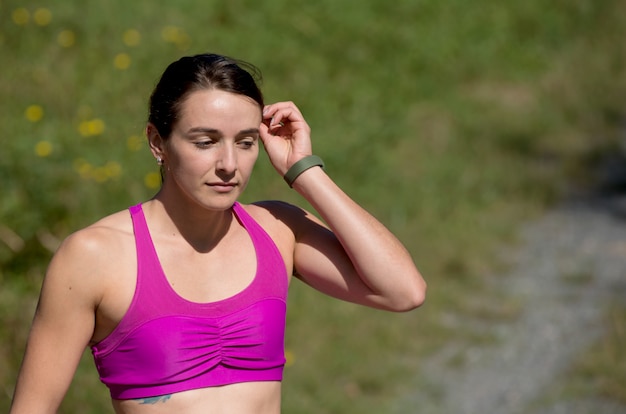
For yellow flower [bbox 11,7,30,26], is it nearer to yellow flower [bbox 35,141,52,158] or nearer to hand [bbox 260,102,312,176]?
yellow flower [bbox 35,141,52,158]

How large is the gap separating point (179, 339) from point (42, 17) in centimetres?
491

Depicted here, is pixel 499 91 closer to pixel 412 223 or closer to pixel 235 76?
pixel 412 223

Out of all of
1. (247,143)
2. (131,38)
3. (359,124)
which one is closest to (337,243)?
(247,143)

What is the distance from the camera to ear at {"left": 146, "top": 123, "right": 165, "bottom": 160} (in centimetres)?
246

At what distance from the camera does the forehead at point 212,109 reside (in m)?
2.35

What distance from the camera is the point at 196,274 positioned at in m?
2.45

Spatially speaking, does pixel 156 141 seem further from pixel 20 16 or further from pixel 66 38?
pixel 20 16

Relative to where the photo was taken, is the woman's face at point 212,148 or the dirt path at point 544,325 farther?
the dirt path at point 544,325

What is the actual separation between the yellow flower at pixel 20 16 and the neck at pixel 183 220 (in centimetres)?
463

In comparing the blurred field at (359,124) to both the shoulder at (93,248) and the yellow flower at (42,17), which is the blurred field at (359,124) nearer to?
the yellow flower at (42,17)

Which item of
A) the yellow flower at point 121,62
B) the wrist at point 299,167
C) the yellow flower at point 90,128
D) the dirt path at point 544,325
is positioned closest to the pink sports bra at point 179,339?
the wrist at point 299,167

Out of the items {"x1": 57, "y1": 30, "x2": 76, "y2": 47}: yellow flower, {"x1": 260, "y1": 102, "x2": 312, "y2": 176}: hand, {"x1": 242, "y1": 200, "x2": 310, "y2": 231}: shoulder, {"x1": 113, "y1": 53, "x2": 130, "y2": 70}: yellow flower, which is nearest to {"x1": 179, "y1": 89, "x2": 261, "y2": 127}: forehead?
{"x1": 260, "y1": 102, "x2": 312, "y2": 176}: hand

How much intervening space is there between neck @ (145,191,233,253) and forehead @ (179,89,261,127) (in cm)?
21

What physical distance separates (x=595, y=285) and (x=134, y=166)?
8.90ft
